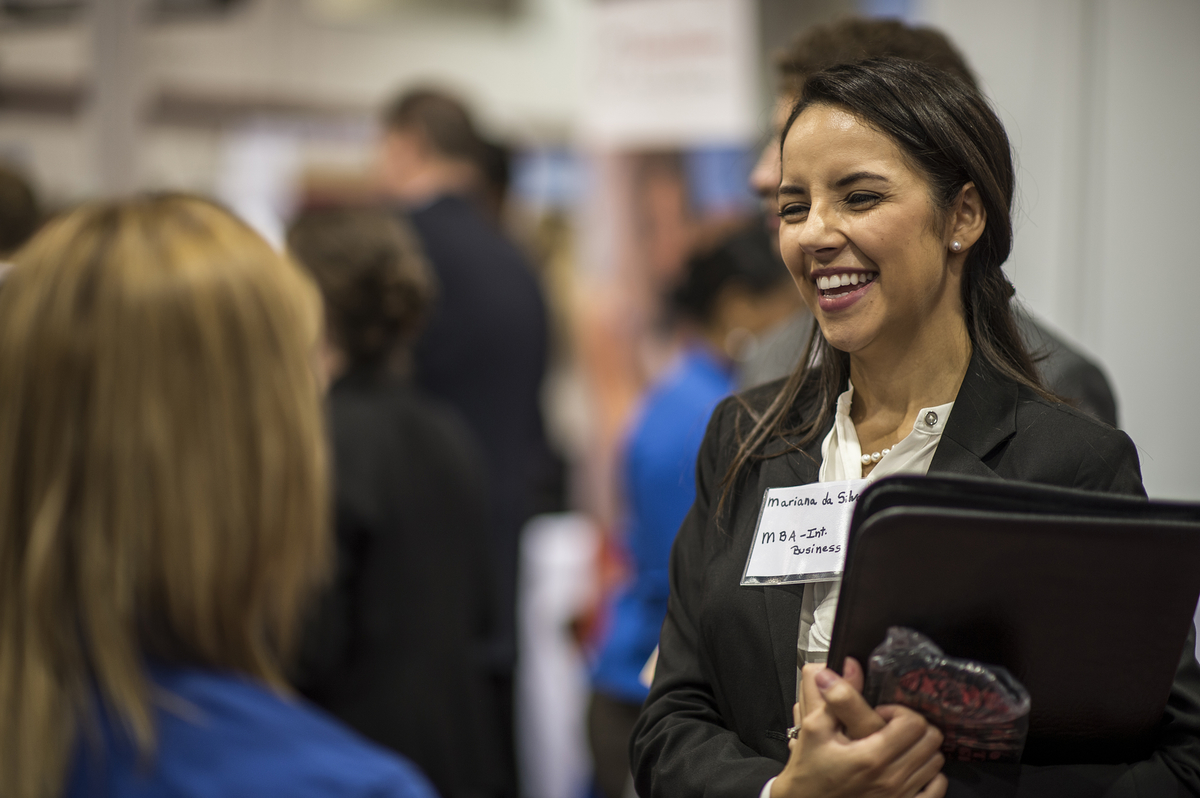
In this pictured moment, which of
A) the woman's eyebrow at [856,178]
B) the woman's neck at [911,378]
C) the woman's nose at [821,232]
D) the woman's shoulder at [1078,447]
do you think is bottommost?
the woman's shoulder at [1078,447]

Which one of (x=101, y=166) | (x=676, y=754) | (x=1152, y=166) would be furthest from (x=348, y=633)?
(x=101, y=166)

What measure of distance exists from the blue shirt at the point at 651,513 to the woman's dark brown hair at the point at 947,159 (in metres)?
0.94

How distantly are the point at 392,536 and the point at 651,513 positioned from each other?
599 mm

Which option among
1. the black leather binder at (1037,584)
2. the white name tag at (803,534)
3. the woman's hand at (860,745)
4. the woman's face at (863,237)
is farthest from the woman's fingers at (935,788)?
the woman's face at (863,237)

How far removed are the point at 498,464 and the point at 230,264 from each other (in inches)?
114

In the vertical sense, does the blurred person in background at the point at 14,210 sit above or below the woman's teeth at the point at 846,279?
above

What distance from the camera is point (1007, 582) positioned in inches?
43.0

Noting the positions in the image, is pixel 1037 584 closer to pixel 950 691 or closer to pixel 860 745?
pixel 950 691

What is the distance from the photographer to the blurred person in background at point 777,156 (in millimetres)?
1674

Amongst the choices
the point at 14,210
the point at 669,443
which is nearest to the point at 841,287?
the point at 669,443

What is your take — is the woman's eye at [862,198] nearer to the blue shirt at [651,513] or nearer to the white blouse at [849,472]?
the white blouse at [849,472]

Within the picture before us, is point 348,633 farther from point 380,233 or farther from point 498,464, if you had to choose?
point 498,464

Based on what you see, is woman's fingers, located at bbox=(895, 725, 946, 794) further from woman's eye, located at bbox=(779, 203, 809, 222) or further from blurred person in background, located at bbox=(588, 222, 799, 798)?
blurred person in background, located at bbox=(588, 222, 799, 798)

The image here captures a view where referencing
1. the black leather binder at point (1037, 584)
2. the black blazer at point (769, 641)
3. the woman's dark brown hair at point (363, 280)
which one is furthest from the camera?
the woman's dark brown hair at point (363, 280)
